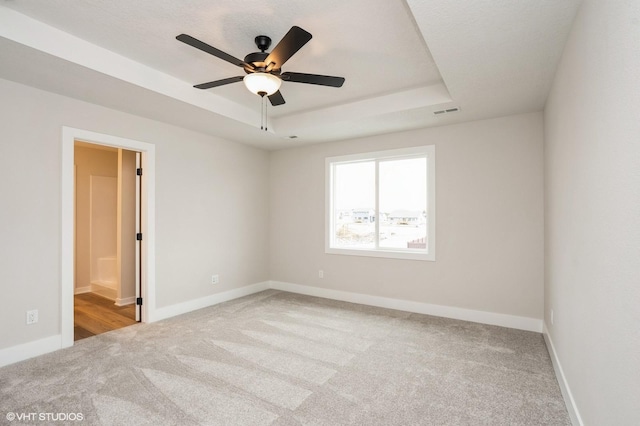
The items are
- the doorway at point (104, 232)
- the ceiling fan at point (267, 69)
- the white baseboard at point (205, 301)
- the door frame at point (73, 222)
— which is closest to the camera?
the ceiling fan at point (267, 69)

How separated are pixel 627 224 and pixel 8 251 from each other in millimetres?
4442

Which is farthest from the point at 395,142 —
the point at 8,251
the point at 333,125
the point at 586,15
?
the point at 8,251

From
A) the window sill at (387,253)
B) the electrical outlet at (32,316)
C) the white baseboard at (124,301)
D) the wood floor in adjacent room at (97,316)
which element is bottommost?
the wood floor in adjacent room at (97,316)

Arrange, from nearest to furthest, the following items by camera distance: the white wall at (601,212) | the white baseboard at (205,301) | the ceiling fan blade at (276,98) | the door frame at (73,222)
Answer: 1. the white wall at (601,212)
2. the ceiling fan blade at (276,98)
3. the door frame at (73,222)
4. the white baseboard at (205,301)

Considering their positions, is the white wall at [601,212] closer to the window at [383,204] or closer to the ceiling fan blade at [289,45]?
the ceiling fan blade at [289,45]

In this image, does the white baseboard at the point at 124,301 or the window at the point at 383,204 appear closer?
the window at the point at 383,204

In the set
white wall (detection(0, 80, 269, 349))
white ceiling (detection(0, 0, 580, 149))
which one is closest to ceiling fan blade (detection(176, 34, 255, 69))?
white ceiling (detection(0, 0, 580, 149))

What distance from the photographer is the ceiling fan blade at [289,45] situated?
2.01 m

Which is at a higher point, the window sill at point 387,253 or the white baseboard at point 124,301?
the window sill at point 387,253

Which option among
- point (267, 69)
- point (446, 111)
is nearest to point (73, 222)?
point (267, 69)

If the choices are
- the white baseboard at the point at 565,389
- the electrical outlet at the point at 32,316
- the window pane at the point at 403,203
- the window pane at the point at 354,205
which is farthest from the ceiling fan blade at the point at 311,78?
the electrical outlet at the point at 32,316

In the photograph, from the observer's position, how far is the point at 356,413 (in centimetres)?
218

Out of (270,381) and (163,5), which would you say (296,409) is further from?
(163,5)

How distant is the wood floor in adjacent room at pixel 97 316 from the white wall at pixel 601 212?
14.8 ft
